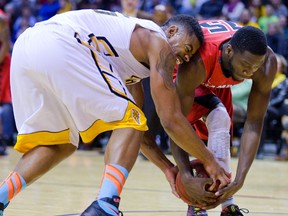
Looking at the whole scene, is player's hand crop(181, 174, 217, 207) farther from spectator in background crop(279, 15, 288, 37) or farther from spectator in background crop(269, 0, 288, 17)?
spectator in background crop(269, 0, 288, 17)

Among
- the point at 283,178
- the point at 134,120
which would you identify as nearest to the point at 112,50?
the point at 134,120

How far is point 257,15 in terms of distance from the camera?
12.5 meters

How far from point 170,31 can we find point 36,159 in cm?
92

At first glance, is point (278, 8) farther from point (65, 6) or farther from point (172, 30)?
point (172, 30)

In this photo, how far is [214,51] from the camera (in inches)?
154

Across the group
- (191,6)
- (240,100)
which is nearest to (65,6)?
(191,6)

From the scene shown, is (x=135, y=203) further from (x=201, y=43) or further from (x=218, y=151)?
(x=201, y=43)

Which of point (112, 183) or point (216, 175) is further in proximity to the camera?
point (216, 175)

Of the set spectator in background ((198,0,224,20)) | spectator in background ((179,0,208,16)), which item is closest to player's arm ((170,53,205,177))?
spectator in background ((198,0,224,20))

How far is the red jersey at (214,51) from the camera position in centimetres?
390

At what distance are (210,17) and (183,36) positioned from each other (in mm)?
8795

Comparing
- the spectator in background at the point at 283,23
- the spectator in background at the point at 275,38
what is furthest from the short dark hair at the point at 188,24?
the spectator in background at the point at 283,23

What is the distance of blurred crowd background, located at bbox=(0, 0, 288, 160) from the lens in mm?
8930

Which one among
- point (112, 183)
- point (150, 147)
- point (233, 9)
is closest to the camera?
point (112, 183)
